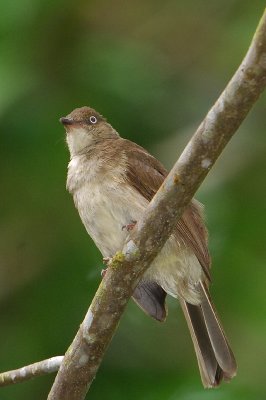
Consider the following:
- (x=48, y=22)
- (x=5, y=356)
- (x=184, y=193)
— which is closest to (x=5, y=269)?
(x=5, y=356)

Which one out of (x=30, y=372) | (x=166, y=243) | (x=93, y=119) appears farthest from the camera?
(x=93, y=119)

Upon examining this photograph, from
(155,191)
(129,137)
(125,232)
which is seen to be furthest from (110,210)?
(129,137)

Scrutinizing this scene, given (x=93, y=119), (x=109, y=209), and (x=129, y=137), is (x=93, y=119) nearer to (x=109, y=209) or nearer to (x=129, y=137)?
(x=129, y=137)

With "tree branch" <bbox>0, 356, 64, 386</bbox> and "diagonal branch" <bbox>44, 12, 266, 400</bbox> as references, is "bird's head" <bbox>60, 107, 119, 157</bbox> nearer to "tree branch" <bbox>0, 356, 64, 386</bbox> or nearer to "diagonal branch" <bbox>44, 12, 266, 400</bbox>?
"tree branch" <bbox>0, 356, 64, 386</bbox>

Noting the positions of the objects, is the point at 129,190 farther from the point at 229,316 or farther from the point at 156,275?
the point at 229,316

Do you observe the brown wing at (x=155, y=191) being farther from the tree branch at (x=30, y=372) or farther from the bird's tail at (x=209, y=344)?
the tree branch at (x=30, y=372)

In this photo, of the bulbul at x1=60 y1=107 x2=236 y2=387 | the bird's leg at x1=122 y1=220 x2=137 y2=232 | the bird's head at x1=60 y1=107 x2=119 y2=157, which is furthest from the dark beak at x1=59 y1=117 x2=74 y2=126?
the bird's leg at x1=122 y1=220 x2=137 y2=232
